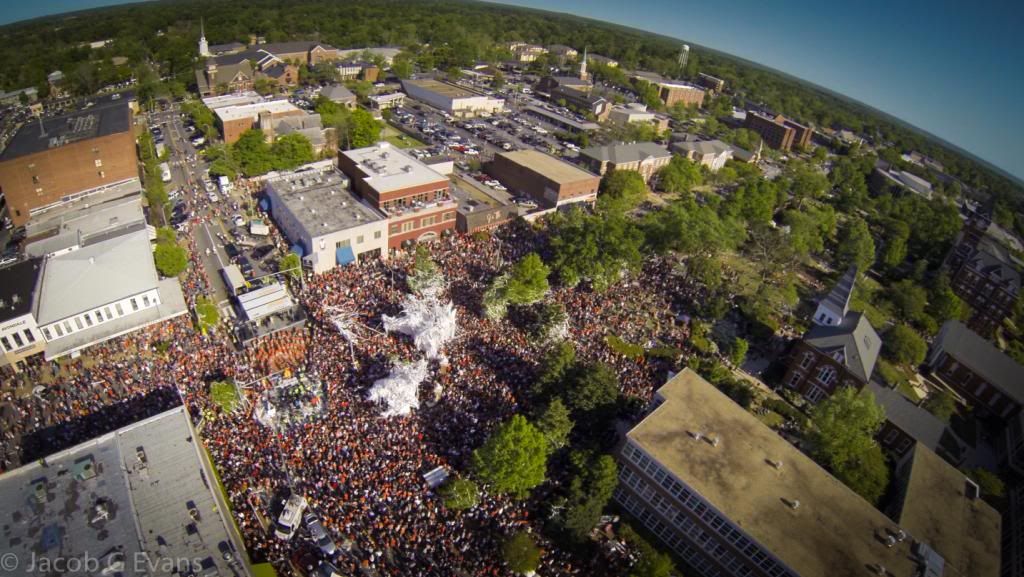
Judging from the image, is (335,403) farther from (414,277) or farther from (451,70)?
(451,70)

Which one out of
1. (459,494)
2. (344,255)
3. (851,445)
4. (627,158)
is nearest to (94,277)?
(344,255)

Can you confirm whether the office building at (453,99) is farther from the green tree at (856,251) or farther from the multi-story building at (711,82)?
the multi-story building at (711,82)

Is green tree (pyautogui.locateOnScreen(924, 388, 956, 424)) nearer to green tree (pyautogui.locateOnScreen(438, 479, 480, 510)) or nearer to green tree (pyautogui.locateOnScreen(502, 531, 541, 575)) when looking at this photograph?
green tree (pyautogui.locateOnScreen(502, 531, 541, 575))

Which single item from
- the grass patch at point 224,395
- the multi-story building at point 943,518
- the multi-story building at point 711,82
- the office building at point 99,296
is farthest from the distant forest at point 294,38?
the multi-story building at point 943,518

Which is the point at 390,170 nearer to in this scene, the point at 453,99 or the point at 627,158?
the point at 627,158

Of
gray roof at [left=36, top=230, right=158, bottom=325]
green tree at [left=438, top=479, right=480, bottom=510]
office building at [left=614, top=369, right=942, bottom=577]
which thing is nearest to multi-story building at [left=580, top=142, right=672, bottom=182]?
office building at [left=614, top=369, right=942, bottom=577]

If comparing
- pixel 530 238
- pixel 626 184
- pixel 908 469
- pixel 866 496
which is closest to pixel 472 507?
pixel 866 496
